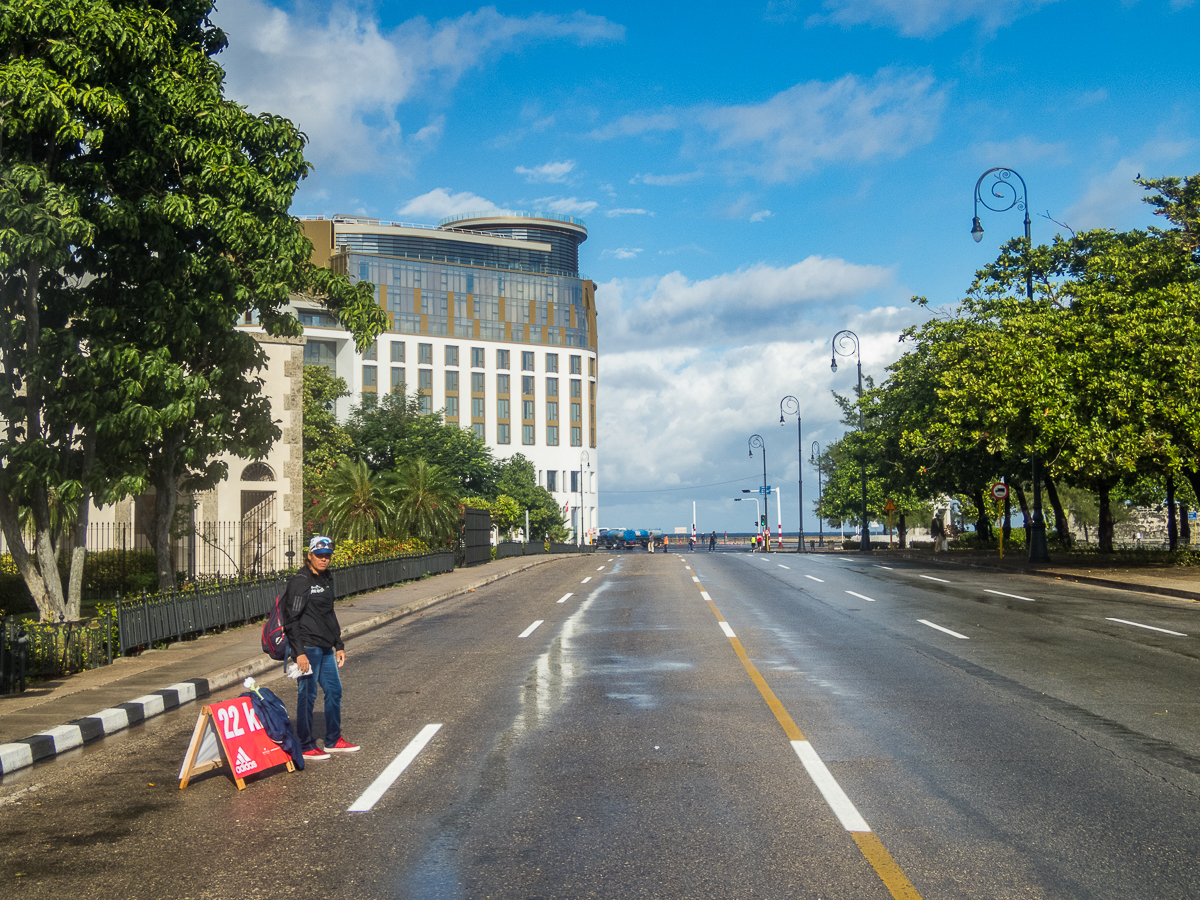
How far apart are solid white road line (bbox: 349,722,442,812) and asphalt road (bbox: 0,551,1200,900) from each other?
0.12ft

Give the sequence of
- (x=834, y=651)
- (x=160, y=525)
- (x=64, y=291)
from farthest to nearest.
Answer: (x=160, y=525)
(x=64, y=291)
(x=834, y=651)

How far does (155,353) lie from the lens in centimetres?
1355

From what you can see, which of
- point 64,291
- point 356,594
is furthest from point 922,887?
point 356,594

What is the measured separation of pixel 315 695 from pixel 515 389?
109406mm

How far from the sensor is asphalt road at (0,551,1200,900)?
5031mm

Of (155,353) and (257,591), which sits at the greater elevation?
(155,353)

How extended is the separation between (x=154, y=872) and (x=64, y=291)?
11923 mm

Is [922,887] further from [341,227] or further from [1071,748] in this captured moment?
[341,227]

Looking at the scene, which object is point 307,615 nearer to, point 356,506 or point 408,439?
point 356,506

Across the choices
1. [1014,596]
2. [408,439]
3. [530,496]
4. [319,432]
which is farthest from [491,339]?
[1014,596]

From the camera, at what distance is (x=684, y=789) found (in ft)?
21.8

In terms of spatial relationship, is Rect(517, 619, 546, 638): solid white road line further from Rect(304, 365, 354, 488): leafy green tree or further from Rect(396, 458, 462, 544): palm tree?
Rect(304, 365, 354, 488): leafy green tree

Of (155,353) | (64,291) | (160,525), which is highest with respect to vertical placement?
(64,291)

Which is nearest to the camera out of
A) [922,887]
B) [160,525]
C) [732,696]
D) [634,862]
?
[922,887]
